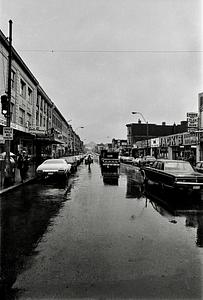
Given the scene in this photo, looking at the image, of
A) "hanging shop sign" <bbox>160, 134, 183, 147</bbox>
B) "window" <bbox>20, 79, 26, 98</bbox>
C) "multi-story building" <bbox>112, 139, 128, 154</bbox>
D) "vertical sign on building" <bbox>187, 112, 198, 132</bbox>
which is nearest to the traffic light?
"window" <bbox>20, 79, 26, 98</bbox>

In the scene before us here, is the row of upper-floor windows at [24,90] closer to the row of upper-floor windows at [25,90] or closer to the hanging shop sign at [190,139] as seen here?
the row of upper-floor windows at [25,90]

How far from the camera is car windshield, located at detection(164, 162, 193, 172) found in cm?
1314

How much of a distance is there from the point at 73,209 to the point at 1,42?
22.2 meters

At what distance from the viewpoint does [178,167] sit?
13312 mm

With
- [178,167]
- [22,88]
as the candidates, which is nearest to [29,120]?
[22,88]

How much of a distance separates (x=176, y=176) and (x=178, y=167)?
2318 millimetres

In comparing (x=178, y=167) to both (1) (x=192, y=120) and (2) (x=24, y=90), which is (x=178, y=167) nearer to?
(1) (x=192, y=120)

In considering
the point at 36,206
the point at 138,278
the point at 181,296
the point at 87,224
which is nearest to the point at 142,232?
the point at 87,224

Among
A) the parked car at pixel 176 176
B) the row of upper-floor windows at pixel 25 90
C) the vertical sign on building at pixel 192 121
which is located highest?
the row of upper-floor windows at pixel 25 90

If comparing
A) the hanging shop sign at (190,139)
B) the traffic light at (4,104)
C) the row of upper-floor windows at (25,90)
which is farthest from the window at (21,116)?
the hanging shop sign at (190,139)

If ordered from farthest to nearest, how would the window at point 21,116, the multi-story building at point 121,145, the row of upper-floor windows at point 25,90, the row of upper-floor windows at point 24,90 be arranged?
the multi-story building at point 121,145 → the window at point 21,116 → the row of upper-floor windows at point 24,90 → the row of upper-floor windows at point 25,90

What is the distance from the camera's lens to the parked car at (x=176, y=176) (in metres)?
11.1

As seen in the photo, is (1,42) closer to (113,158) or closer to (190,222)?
(113,158)

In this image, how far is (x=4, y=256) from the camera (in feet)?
15.7
